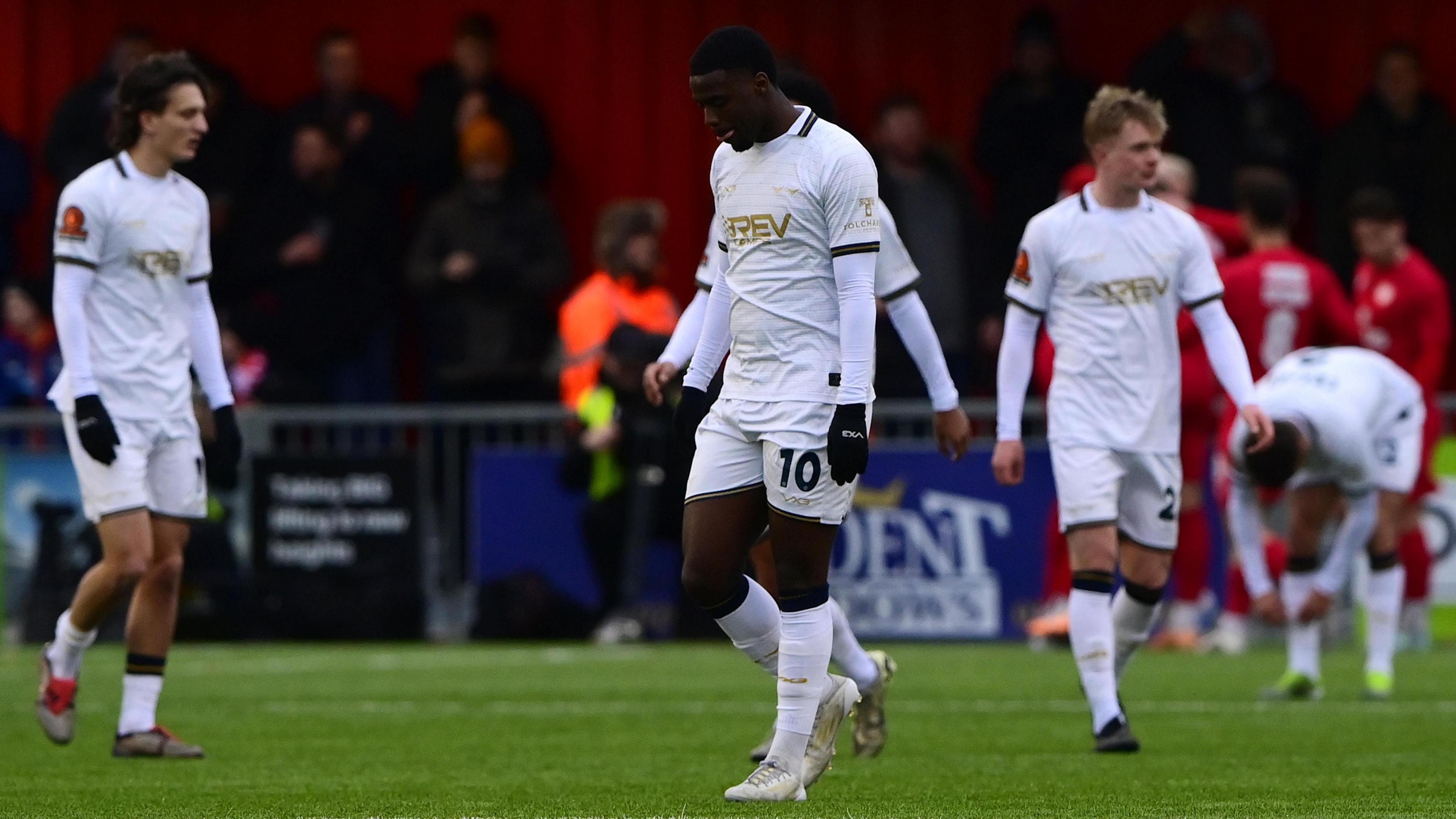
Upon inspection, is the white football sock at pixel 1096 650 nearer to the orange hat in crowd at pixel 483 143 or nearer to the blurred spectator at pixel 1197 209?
the blurred spectator at pixel 1197 209

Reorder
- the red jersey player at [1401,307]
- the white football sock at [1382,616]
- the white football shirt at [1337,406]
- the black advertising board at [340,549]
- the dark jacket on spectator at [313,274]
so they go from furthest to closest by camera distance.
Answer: the dark jacket on spectator at [313,274] < the black advertising board at [340,549] < the red jersey player at [1401,307] < the white football sock at [1382,616] < the white football shirt at [1337,406]

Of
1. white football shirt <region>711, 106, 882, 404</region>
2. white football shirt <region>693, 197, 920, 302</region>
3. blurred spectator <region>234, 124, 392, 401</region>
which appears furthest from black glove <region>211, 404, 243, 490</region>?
blurred spectator <region>234, 124, 392, 401</region>

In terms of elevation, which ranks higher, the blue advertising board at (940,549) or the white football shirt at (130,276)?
the white football shirt at (130,276)

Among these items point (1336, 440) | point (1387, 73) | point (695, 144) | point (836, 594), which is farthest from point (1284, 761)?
point (695, 144)

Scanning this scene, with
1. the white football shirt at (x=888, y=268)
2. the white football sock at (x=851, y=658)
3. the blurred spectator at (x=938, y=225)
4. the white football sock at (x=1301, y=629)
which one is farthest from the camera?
the blurred spectator at (x=938, y=225)

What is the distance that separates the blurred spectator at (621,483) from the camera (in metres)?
14.7

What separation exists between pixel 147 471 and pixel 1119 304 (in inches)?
137

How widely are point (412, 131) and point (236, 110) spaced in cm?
128

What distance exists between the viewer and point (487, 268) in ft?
51.8

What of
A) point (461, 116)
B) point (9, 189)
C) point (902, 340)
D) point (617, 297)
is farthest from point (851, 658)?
point (9, 189)

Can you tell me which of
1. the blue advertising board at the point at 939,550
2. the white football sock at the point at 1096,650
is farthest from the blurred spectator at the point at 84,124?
the white football sock at the point at 1096,650

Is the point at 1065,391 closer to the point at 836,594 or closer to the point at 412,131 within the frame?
the point at 836,594

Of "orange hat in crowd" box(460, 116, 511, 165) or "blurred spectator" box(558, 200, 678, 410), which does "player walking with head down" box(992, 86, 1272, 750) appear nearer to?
"blurred spectator" box(558, 200, 678, 410)

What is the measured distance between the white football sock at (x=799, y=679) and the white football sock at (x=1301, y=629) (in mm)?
4596
